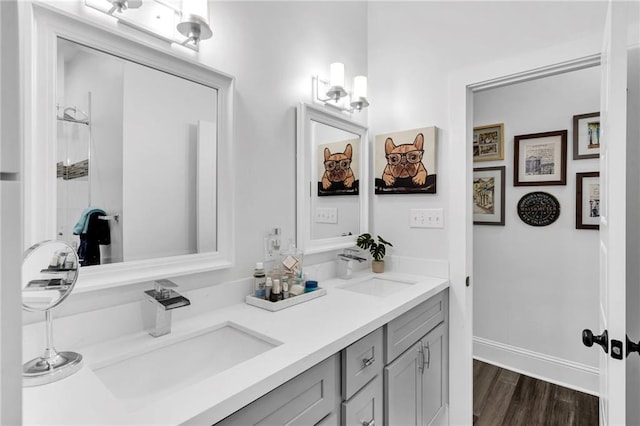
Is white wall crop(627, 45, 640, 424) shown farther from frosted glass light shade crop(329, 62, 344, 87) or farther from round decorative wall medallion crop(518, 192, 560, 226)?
round decorative wall medallion crop(518, 192, 560, 226)

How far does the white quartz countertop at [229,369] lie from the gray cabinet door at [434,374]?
0.96 ft

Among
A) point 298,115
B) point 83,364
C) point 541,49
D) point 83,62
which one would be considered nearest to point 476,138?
point 541,49

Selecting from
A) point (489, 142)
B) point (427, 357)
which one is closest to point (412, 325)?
point (427, 357)

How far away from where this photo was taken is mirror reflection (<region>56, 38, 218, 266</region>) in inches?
39.1

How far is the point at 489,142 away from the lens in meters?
2.72

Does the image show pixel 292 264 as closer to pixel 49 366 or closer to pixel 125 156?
pixel 125 156

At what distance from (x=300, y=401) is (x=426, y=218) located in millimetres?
1357

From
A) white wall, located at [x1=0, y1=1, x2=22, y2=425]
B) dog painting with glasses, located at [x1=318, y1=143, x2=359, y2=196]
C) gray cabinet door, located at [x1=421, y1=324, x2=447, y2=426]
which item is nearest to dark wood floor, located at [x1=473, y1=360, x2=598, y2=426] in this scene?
gray cabinet door, located at [x1=421, y1=324, x2=447, y2=426]

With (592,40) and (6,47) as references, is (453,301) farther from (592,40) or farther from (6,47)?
(6,47)

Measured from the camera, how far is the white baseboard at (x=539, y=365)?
2287 mm

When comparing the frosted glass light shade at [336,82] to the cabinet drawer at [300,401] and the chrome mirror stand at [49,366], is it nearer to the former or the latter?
the cabinet drawer at [300,401]

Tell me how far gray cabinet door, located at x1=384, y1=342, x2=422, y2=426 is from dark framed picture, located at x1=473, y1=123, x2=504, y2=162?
1.82 meters

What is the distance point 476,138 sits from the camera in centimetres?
282

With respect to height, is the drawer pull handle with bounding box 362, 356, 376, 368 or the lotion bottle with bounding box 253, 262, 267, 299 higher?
the lotion bottle with bounding box 253, 262, 267, 299
